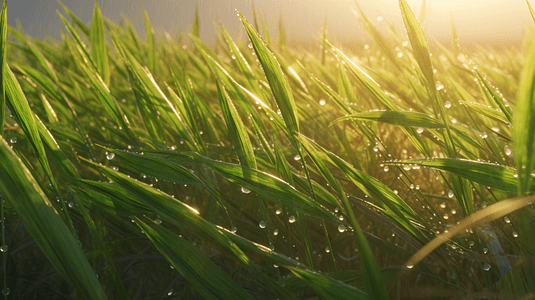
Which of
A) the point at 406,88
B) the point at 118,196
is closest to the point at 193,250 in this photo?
the point at 118,196

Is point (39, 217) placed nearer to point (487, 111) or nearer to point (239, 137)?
point (239, 137)

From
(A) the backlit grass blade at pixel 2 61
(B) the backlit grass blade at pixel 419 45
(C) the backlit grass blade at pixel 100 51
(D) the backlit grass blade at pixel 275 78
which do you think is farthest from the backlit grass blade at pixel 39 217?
(C) the backlit grass blade at pixel 100 51

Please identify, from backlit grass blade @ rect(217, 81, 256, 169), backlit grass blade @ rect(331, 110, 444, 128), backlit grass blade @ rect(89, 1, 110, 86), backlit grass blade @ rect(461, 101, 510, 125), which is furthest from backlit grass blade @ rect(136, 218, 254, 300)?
backlit grass blade @ rect(89, 1, 110, 86)

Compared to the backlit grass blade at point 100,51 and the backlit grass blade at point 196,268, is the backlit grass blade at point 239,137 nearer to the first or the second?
the backlit grass blade at point 196,268

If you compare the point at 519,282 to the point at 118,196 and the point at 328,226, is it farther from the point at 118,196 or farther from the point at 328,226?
the point at 118,196

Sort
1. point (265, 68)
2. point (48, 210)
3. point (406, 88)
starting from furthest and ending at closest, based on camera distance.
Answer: point (406, 88) < point (265, 68) < point (48, 210)

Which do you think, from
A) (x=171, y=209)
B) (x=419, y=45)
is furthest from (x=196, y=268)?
(x=419, y=45)
